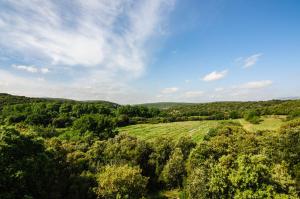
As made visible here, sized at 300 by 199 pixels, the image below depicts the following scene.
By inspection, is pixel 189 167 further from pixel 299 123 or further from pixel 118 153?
pixel 299 123

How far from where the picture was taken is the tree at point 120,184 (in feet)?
82.4

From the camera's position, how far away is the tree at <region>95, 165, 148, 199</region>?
989 inches

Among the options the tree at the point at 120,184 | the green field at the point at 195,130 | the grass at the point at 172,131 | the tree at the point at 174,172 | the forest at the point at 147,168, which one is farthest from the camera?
the grass at the point at 172,131

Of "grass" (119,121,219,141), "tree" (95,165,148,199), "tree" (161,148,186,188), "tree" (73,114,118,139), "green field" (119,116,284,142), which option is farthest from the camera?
"grass" (119,121,219,141)

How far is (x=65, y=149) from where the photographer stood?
3869 centimetres

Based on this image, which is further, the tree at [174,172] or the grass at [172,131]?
the grass at [172,131]

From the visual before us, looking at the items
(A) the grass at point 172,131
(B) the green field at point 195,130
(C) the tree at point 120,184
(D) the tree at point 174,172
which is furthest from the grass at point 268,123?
(C) the tree at point 120,184

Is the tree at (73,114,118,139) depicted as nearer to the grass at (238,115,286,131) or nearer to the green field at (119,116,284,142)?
the green field at (119,116,284,142)

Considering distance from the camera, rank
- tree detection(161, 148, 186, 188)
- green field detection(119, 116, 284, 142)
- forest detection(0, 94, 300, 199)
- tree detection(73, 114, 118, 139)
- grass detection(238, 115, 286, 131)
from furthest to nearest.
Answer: grass detection(238, 115, 286, 131) → green field detection(119, 116, 284, 142) → tree detection(73, 114, 118, 139) → tree detection(161, 148, 186, 188) → forest detection(0, 94, 300, 199)

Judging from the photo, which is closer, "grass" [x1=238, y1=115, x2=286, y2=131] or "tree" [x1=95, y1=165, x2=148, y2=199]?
"tree" [x1=95, y1=165, x2=148, y2=199]

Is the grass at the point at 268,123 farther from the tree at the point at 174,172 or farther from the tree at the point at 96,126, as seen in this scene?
the tree at the point at 174,172

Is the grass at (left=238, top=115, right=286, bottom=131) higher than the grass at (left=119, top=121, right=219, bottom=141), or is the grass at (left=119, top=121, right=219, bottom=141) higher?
the grass at (left=238, top=115, right=286, bottom=131)

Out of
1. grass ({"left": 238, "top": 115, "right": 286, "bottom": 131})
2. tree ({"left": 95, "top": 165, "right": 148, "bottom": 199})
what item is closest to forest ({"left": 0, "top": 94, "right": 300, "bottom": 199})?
tree ({"left": 95, "top": 165, "right": 148, "bottom": 199})

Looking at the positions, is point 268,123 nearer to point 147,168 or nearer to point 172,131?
point 172,131
